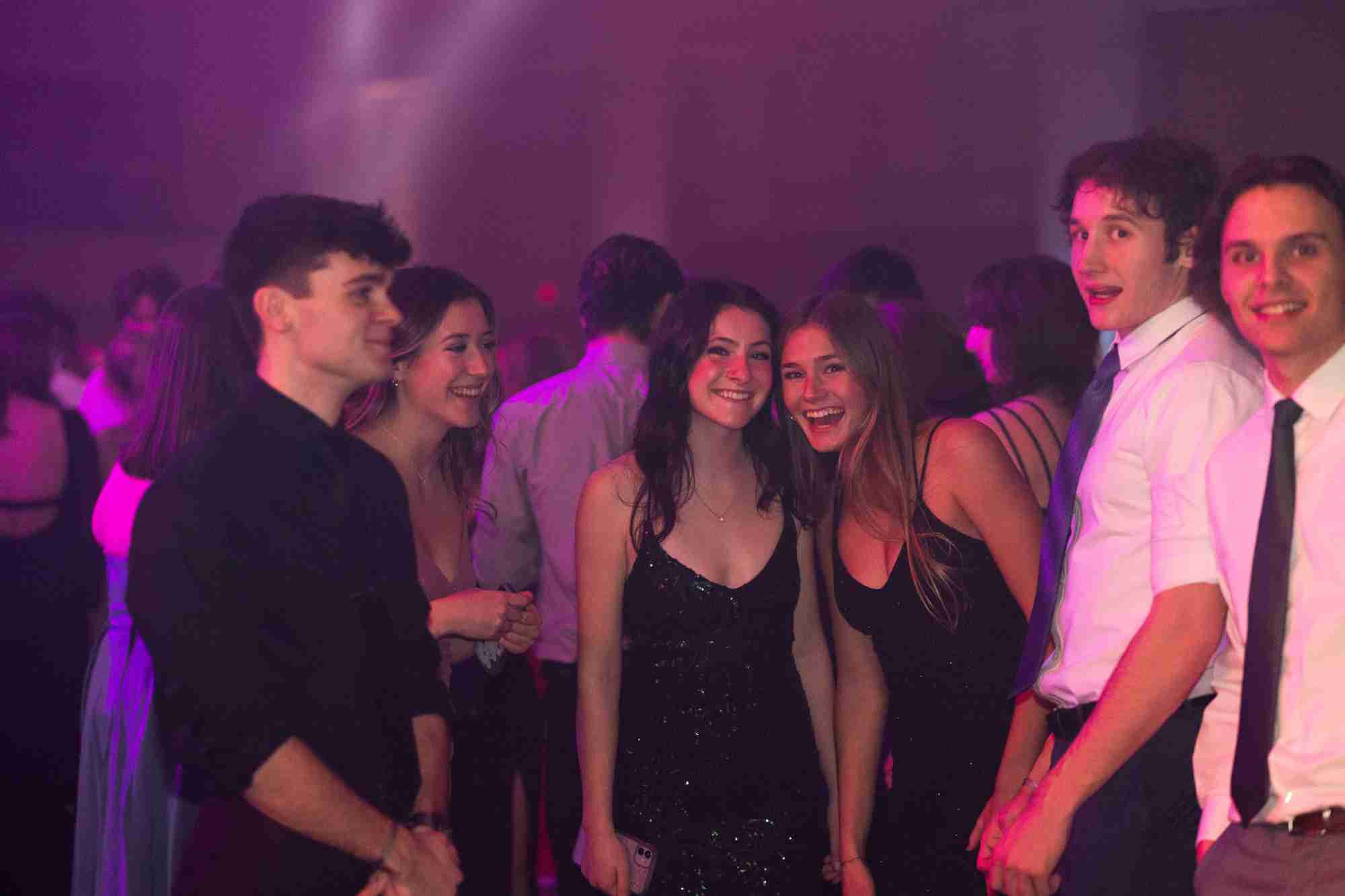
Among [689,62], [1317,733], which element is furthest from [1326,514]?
[689,62]

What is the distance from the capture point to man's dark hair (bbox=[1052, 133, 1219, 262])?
2107mm

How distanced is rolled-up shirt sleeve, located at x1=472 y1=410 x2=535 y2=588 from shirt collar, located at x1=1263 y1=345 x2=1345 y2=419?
2.05 metres

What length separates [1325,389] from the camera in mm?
1635

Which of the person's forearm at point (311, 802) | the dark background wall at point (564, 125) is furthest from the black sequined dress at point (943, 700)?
the dark background wall at point (564, 125)

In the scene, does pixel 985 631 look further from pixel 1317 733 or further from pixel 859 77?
pixel 859 77

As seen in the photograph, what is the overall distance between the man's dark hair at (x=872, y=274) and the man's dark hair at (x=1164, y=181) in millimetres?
1772

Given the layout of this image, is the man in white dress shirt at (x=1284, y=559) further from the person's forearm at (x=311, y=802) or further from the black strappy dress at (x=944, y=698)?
the person's forearm at (x=311, y=802)

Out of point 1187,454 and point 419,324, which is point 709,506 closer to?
point 419,324

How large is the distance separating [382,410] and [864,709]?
1176mm

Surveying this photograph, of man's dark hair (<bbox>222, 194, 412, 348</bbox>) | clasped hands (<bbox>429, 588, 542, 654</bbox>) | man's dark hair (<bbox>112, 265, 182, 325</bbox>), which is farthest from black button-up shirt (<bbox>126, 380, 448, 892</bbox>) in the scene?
man's dark hair (<bbox>112, 265, 182, 325</bbox>)

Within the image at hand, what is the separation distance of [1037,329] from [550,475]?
1.30m

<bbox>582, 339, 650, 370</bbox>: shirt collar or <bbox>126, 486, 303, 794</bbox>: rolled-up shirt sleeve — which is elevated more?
<bbox>582, 339, 650, 370</bbox>: shirt collar

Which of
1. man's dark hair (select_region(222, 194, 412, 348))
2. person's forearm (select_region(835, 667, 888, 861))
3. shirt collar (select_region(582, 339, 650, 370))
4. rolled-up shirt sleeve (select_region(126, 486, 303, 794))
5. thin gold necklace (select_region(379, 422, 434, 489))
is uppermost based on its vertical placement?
man's dark hair (select_region(222, 194, 412, 348))

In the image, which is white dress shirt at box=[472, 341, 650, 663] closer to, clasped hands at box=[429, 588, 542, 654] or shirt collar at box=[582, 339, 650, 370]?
shirt collar at box=[582, 339, 650, 370]
